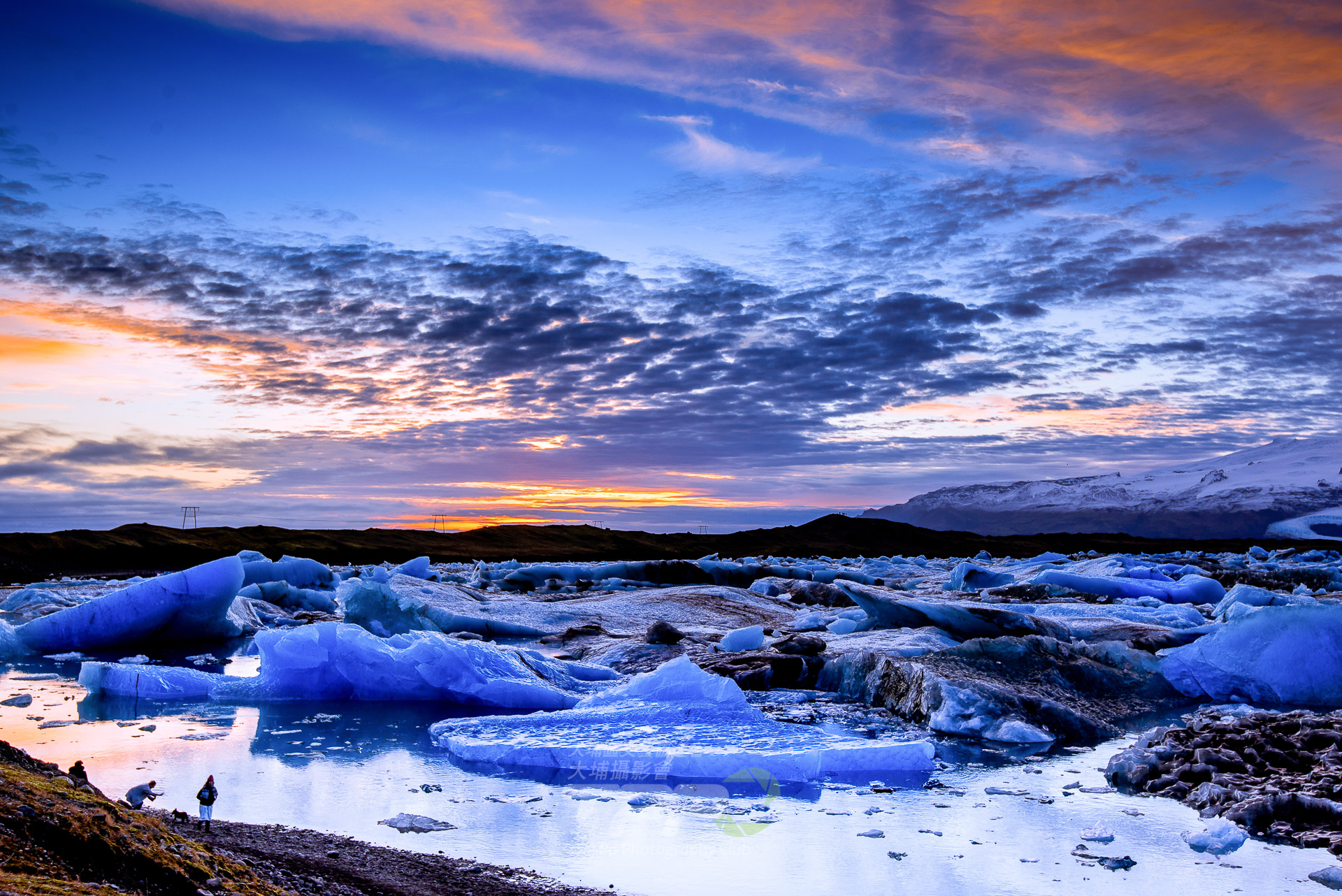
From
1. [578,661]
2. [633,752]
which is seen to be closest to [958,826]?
[633,752]

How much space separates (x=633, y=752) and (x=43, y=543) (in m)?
34.2

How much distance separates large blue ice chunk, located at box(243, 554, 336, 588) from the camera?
18281 mm

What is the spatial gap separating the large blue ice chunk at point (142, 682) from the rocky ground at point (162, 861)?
4.64 m

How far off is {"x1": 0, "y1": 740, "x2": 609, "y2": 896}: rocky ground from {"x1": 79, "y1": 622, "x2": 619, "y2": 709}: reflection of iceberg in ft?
12.8

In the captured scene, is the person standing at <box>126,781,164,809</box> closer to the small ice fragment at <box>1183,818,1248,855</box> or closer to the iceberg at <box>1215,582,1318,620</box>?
the small ice fragment at <box>1183,818,1248,855</box>

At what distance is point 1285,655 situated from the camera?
7461 mm

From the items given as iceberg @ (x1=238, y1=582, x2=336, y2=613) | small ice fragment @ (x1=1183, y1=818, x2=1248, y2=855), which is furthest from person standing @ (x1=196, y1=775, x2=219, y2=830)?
iceberg @ (x1=238, y1=582, x2=336, y2=613)

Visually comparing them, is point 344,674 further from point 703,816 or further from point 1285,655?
point 1285,655

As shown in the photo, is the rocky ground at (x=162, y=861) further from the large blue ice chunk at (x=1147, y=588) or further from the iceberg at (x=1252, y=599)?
the large blue ice chunk at (x=1147, y=588)

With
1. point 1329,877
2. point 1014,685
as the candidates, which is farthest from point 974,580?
point 1329,877

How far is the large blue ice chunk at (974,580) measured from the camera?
59.6 feet

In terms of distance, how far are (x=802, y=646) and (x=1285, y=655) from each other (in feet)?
13.3

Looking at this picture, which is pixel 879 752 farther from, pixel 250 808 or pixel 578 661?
pixel 578 661
